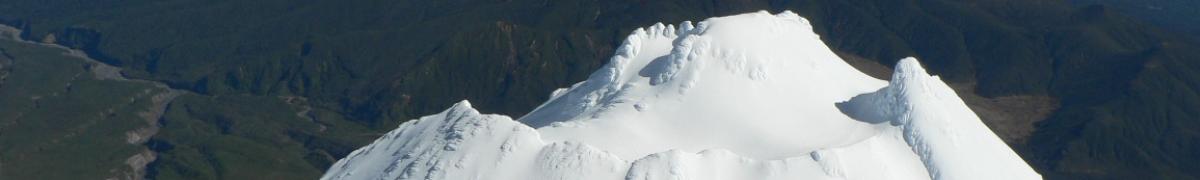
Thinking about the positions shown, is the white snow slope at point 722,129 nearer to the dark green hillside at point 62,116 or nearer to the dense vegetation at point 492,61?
the dense vegetation at point 492,61

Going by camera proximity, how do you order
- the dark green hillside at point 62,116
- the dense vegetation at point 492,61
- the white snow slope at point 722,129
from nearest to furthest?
the white snow slope at point 722,129 → the dark green hillside at point 62,116 → the dense vegetation at point 492,61

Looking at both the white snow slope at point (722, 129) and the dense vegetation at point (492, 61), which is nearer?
the white snow slope at point (722, 129)

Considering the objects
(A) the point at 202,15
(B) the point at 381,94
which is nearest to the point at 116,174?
(B) the point at 381,94

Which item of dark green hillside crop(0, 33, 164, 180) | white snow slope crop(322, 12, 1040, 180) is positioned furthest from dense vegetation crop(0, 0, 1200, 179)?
white snow slope crop(322, 12, 1040, 180)

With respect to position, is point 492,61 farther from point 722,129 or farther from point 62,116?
point 722,129

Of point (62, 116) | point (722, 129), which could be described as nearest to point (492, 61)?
point (62, 116)

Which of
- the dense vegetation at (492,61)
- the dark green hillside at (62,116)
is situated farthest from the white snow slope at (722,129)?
the dark green hillside at (62,116)

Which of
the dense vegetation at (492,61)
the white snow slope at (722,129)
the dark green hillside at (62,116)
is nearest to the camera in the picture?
the white snow slope at (722,129)
